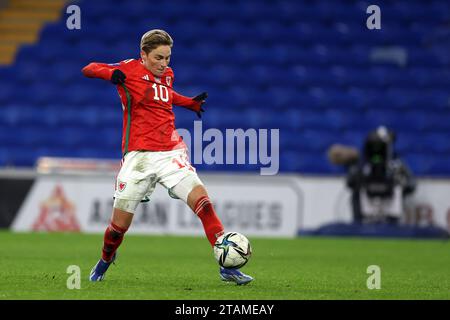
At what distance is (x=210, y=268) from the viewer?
8234mm

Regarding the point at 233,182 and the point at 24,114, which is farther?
the point at 24,114

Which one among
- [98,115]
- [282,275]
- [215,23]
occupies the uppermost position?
[215,23]

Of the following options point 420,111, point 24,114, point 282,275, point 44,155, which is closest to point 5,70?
point 24,114

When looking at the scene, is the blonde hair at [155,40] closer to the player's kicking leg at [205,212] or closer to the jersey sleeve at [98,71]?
the jersey sleeve at [98,71]

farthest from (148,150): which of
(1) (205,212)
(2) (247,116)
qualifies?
(2) (247,116)

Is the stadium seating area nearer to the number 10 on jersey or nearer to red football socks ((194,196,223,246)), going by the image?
the number 10 on jersey

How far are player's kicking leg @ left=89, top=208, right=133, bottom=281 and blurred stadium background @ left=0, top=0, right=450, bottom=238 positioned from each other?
28.4ft

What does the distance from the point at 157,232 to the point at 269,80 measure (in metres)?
4.90

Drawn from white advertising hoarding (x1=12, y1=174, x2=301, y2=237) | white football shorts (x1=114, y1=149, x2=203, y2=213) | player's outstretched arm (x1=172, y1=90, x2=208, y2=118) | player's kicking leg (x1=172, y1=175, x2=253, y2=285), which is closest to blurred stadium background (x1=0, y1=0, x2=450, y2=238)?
white advertising hoarding (x1=12, y1=174, x2=301, y2=237)

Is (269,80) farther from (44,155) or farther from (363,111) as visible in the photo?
(44,155)

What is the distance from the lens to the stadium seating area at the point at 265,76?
16.7 m

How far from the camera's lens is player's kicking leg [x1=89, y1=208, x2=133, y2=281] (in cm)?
654

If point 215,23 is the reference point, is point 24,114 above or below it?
below

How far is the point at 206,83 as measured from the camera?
17.8 meters
